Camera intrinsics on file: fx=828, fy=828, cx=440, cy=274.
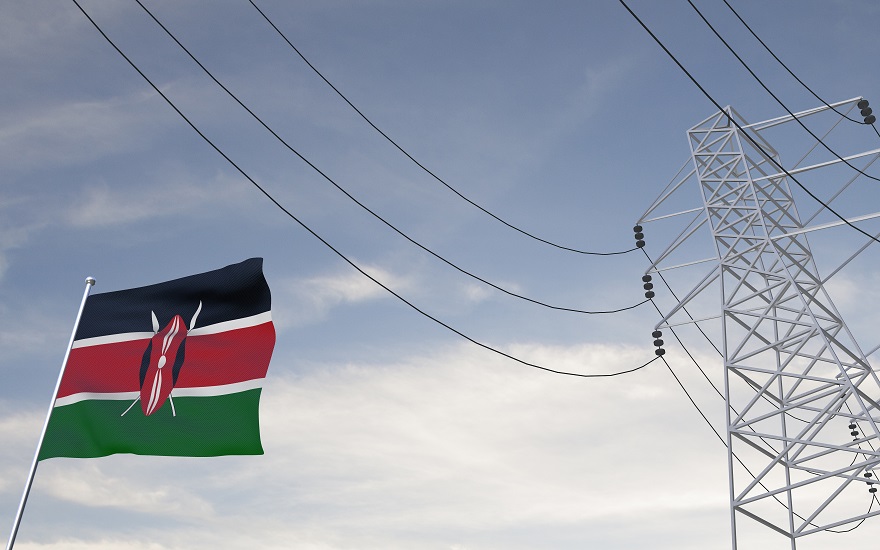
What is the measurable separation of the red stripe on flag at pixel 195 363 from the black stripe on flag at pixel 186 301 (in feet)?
0.78

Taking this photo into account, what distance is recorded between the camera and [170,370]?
10.4 m

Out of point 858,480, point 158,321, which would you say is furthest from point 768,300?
point 158,321

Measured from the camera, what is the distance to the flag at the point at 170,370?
32.7ft

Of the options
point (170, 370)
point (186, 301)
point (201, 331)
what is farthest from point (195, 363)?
point (186, 301)

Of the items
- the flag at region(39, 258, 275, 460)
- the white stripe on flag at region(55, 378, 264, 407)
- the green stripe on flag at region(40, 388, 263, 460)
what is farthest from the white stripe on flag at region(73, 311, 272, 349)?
the green stripe on flag at region(40, 388, 263, 460)

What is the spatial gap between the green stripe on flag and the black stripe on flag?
1.04 meters

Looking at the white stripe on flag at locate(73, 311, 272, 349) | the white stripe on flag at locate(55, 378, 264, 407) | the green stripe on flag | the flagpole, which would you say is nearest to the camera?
the flagpole

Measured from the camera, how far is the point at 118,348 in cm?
1064

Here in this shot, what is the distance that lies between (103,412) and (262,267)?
8.65ft

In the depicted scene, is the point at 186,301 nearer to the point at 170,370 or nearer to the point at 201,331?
the point at 201,331

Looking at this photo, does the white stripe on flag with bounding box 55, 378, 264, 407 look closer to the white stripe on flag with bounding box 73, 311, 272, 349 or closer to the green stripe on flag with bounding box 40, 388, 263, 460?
the green stripe on flag with bounding box 40, 388, 263, 460

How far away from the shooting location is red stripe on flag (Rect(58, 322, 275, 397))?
10.2 meters

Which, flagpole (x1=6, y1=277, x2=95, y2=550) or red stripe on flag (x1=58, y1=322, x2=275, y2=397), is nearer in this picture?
flagpole (x1=6, y1=277, x2=95, y2=550)

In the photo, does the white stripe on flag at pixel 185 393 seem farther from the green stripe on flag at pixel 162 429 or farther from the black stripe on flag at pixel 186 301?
the black stripe on flag at pixel 186 301
